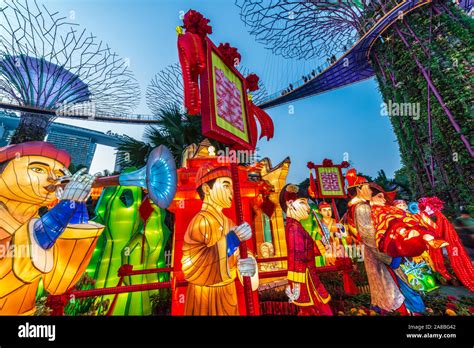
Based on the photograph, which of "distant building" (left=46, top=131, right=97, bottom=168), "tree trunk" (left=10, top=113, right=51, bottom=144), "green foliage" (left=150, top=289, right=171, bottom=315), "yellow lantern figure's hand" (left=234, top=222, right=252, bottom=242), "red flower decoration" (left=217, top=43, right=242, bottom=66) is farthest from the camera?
"distant building" (left=46, top=131, right=97, bottom=168)

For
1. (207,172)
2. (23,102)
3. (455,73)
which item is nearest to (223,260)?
(207,172)

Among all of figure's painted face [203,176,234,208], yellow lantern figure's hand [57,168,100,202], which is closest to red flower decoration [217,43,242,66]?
figure's painted face [203,176,234,208]

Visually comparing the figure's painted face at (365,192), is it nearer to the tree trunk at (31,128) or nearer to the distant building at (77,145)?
the tree trunk at (31,128)

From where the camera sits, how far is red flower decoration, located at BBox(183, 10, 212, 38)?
8.71ft

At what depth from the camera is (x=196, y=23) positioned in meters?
2.67

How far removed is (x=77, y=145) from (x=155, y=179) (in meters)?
36.2

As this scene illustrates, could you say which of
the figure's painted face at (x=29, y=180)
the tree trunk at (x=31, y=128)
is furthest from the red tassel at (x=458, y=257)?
the tree trunk at (x=31, y=128)

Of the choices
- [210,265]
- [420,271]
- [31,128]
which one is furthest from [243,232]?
[31,128]

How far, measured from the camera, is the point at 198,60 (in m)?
2.47

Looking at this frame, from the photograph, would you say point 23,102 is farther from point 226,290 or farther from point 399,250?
point 399,250

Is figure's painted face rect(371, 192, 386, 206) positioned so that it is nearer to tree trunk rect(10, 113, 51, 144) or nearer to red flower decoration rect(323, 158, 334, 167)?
red flower decoration rect(323, 158, 334, 167)

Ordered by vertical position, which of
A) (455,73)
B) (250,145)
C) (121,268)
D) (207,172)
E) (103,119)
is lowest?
(121,268)

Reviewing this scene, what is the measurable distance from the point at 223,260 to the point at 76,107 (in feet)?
44.7

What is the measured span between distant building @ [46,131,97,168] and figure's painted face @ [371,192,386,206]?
34.2 m
